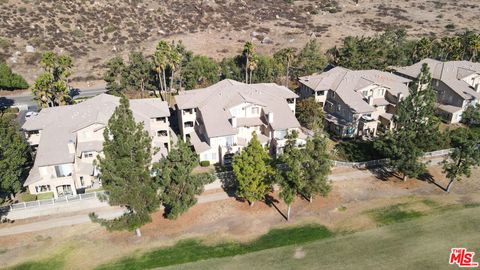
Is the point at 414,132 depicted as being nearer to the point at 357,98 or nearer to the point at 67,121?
the point at 357,98

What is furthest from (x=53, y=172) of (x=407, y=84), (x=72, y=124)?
(x=407, y=84)

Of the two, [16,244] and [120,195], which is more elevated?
[120,195]

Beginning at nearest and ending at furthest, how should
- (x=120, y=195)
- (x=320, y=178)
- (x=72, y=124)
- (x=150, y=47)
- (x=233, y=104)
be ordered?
(x=120, y=195) < (x=320, y=178) < (x=72, y=124) < (x=233, y=104) < (x=150, y=47)

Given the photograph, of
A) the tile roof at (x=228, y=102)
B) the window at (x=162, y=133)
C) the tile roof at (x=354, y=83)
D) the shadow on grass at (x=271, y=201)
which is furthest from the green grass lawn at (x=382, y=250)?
the tile roof at (x=354, y=83)

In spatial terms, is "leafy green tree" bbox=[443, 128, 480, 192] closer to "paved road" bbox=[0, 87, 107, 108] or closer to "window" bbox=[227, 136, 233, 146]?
"window" bbox=[227, 136, 233, 146]

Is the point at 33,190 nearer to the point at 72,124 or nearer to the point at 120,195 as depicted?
the point at 72,124

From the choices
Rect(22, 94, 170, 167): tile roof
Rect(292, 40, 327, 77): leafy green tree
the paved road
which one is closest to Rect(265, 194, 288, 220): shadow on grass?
Rect(22, 94, 170, 167): tile roof
